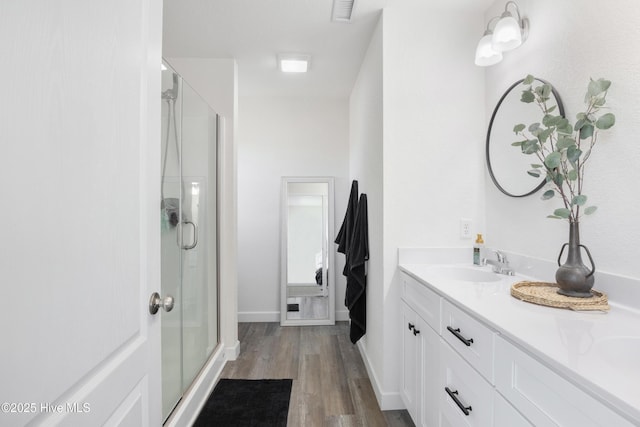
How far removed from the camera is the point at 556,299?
1113 millimetres

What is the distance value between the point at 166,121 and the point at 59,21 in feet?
4.03

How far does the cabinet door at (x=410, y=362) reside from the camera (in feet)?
5.54

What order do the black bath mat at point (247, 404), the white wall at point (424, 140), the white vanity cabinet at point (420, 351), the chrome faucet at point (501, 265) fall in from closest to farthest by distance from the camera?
1. the white vanity cabinet at point (420, 351)
2. the chrome faucet at point (501, 265)
3. the black bath mat at point (247, 404)
4. the white wall at point (424, 140)

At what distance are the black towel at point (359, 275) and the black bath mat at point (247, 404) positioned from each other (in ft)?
2.20

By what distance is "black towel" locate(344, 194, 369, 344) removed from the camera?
244 centimetres

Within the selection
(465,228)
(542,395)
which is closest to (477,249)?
(465,228)

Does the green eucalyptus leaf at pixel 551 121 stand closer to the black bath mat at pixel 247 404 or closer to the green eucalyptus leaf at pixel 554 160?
the green eucalyptus leaf at pixel 554 160

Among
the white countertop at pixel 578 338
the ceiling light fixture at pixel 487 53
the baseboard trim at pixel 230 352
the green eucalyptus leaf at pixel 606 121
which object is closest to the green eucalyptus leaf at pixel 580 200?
the green eucalyptus leaf at pixel 606 121

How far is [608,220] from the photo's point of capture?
1.22m

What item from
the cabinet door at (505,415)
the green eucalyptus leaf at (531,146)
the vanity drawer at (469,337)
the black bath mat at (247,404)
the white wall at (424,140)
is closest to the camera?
the cabinet door at (505,415)

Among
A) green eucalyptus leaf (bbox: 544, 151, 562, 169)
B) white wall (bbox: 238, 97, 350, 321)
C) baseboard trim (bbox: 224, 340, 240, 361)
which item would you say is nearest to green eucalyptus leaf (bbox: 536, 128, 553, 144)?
green eucalyptus leaf (bbox: 544, 151, 562, 169)

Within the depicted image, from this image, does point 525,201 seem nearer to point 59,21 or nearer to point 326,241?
point 59,21

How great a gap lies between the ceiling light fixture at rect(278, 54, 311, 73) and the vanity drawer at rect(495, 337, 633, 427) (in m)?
2.45

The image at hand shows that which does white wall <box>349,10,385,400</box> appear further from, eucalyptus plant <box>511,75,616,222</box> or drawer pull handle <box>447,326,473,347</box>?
eucalyptus plant <box>511,75,616,222</box>
